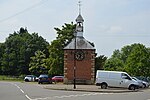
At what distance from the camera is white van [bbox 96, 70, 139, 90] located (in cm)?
4634

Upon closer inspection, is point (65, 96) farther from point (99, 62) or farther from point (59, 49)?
point (99, 62)

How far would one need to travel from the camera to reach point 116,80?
46781 millimetres

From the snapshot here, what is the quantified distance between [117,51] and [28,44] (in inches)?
1877

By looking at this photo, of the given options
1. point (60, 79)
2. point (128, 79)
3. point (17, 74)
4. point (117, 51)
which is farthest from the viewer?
point (117, 51)

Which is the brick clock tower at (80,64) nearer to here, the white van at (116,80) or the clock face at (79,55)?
the clock face at (79,55)

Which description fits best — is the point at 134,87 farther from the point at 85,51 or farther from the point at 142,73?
the point at 142,73

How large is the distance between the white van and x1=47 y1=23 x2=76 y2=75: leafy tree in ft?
99.5

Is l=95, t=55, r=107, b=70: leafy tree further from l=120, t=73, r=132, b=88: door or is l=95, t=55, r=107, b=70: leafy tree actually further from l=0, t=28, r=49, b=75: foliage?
l=120, t=73, r=132, b=88: door

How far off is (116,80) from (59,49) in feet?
111

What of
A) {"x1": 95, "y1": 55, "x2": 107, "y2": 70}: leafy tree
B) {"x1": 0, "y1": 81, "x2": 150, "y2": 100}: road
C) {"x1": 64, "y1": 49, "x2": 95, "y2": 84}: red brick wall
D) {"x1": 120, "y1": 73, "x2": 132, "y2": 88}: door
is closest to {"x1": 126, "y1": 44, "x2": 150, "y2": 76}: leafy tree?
{"x1": 95, "y1": 55, "x2": 107, "y2": 70}: leafy tree

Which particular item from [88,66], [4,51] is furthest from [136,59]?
[4,51]

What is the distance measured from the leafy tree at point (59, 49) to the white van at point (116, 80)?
1194 inches

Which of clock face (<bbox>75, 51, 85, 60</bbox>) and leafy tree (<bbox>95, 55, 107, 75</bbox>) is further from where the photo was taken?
leafy tree (<bbox>95, 55, 107, 75</bbox>)

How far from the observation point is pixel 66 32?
8075 centimetres
